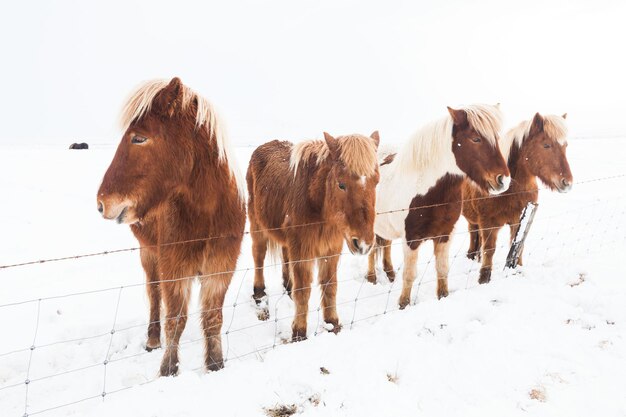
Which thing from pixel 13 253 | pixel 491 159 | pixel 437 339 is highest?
pixel 491 159

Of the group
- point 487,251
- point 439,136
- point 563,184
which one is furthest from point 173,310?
point 563,184

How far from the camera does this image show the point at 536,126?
15.8ft

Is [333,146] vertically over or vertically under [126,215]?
over

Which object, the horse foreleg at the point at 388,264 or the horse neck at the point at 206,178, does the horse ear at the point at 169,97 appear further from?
the horse foreleg at the point at 388,264

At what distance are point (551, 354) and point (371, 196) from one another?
1827mm

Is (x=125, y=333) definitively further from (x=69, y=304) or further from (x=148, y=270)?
(x=69, y=304)

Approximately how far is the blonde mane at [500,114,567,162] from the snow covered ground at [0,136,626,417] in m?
1.63

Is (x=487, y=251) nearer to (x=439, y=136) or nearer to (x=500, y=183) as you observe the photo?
(x=500, y=183)

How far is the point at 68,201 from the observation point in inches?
395

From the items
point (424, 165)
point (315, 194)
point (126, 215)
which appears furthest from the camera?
point (424, 165)

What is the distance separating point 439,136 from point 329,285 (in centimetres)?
214

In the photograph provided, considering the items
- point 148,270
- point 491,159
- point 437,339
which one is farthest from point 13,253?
point 491,159

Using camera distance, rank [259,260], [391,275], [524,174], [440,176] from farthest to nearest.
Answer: [391,275]
[259,260]
[524,174]
[440,176]

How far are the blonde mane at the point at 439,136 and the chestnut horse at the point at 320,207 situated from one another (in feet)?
2.81
